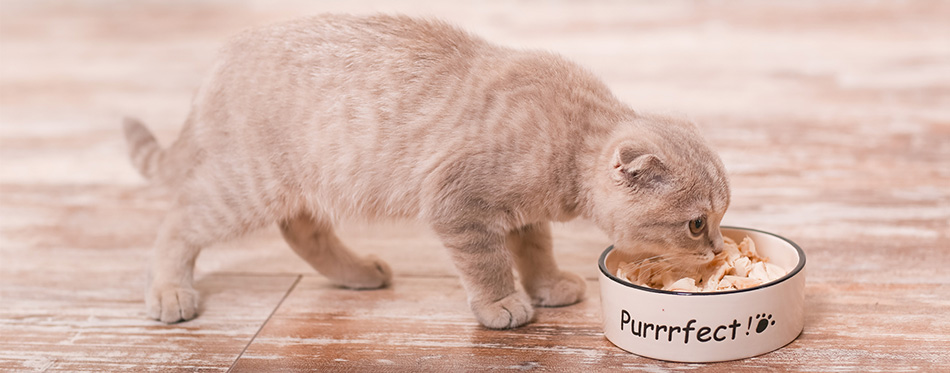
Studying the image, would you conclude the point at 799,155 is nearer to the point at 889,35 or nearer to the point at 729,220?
the point at 729,220

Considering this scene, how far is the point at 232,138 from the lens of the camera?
197 centimetres

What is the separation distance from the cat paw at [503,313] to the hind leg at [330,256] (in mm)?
373

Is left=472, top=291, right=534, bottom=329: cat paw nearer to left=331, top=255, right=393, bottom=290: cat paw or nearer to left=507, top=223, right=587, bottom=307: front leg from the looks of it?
left=507, top=223, right=587, bottom=307: front leg

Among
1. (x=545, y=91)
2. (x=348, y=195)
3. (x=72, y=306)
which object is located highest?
(x=545, y=91)

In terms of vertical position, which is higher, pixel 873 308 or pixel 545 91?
pixel 545 91

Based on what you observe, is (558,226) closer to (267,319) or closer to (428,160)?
(428,160)

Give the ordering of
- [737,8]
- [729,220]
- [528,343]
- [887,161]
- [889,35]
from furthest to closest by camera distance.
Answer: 1. [737,8]
2. [889,35]
3. [887,161]
4. [729,220]
5. [528,343]

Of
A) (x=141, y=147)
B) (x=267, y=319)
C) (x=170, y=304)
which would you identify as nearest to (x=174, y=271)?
(x=170, y=304)

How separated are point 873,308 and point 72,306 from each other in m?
1.77

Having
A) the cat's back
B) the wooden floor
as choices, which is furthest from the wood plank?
the cat's back

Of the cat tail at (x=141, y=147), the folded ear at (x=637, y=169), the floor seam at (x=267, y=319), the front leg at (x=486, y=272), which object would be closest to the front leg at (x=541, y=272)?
the front leg at (x=486, y=272)

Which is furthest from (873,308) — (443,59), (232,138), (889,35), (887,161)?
(889,35)

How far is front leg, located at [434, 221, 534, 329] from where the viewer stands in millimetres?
1797

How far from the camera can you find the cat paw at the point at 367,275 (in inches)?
83.6
